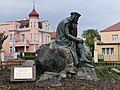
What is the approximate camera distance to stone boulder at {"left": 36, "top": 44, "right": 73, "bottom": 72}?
1136 cm

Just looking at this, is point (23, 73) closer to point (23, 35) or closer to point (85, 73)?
point (85, 73)

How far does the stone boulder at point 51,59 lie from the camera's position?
37.3 ft

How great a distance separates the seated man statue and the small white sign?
7.08 feet

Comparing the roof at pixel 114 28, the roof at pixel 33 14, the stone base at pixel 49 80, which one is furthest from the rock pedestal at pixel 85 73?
the roof at pixel 33 14

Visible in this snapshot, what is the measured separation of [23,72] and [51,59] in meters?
1.13

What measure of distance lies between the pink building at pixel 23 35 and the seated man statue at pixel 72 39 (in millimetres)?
52745

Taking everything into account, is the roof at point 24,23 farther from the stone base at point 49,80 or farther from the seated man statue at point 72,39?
the stone base at point 49,80

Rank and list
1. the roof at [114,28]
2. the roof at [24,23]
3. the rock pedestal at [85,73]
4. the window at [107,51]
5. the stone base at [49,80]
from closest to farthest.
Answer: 1. the stone base at [49,80]
2. the rock pedestal at [85,73]
3. the window at [107,51]
4. the roof at [114,28]
5. the roof at [24,23]

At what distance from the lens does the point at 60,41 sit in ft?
43.9

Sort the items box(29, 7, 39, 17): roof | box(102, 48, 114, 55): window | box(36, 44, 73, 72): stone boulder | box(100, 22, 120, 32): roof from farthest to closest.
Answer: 1. box(29, 7, 39, 17): roof
2. box(100, 22, 120, 32): roof
3. box(102, 48, 114, 55): window
4. box(36, 44, 73, 72): stone boulder

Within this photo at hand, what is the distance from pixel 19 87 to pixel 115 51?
128 ft

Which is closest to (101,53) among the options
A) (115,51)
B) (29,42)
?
(115,51)

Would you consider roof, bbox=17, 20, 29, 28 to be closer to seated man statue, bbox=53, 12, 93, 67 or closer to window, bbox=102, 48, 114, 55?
window, bbox=102, 48, 114, 55

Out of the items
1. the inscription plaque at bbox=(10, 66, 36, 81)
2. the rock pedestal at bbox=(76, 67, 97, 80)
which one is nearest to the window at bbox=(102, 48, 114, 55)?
the rock pedestal at bbox=(76, 67, 97, 80)
